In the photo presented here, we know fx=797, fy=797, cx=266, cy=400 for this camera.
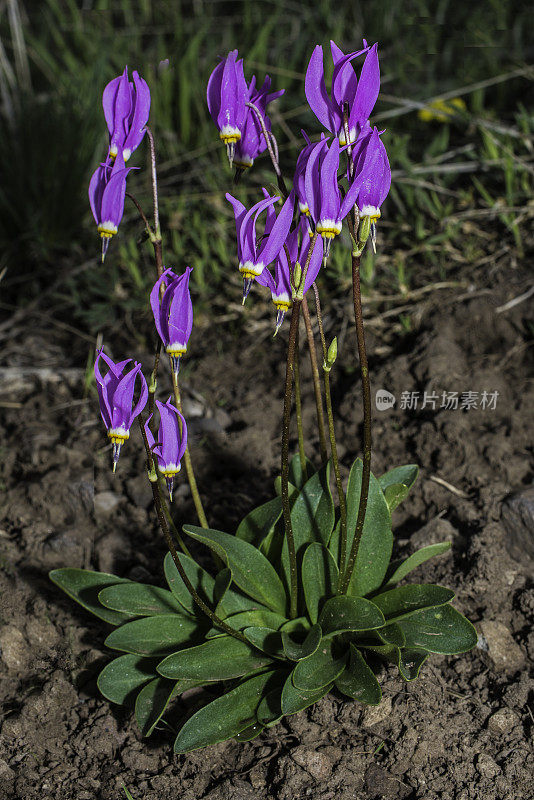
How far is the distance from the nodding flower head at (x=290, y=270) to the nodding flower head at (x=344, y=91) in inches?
8.1

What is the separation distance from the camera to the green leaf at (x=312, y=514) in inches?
80.9

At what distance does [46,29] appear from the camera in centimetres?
526

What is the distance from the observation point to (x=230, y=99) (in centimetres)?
162

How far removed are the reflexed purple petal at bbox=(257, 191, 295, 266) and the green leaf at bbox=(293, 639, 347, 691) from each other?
91cm

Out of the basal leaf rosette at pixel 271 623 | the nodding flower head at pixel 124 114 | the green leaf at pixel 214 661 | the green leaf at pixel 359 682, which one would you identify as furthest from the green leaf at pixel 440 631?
the nodding flower head at pixel 124 114

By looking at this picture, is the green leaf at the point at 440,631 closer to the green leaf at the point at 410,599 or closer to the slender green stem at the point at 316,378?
the green leaf at the point at 410,599

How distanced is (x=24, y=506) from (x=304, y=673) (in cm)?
126

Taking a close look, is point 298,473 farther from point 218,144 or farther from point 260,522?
point 218,144

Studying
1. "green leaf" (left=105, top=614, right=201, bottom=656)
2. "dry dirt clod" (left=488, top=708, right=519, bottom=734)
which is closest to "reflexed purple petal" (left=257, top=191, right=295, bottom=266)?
"green leaf" (left=105, top=614, right=201, bottom=656)

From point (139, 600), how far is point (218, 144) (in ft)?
9.66

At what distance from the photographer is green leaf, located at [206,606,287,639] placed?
6.40 ft

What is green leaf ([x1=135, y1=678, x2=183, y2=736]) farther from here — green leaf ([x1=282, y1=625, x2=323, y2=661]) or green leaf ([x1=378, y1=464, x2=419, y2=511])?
green leaf ([x1=378, y1=464, x2=419, y2=511])

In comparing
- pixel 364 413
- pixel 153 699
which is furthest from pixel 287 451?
pixel 153 699

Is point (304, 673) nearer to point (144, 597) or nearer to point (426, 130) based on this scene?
point (144, 597)
